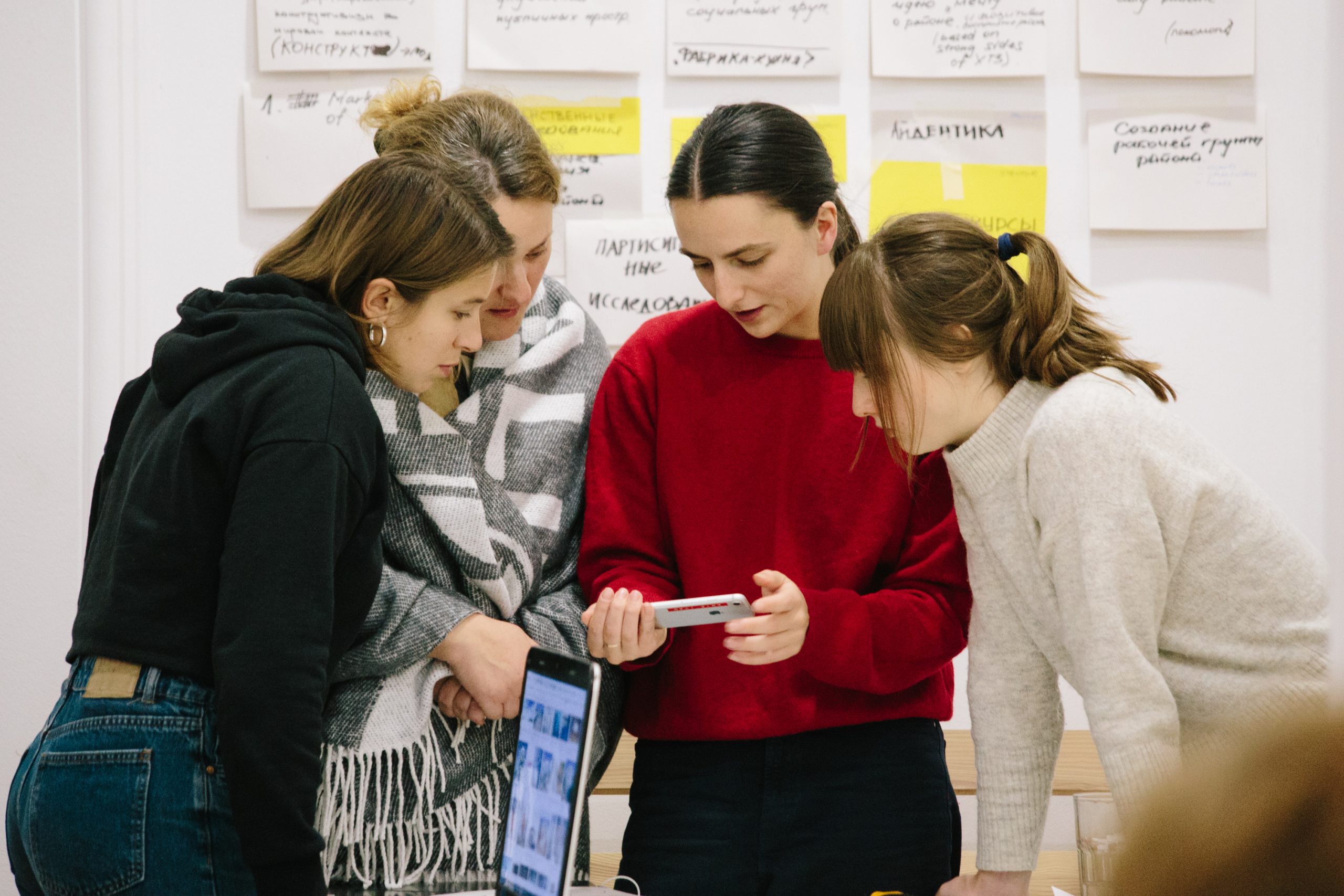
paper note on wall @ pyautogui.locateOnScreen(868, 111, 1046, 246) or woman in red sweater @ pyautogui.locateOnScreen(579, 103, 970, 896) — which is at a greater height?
paper note on wall @ pyautogui.locateOnScreen(868, 111, 1046, 246)

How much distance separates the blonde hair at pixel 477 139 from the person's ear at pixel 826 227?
0.31 metres

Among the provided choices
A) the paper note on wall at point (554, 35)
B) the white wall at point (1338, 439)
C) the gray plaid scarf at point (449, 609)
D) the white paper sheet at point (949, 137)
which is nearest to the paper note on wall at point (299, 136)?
the paper note on wall at point (554, 35)

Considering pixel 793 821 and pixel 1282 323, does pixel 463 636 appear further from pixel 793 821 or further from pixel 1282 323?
pixel 1282 323

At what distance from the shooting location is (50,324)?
71.8 inches

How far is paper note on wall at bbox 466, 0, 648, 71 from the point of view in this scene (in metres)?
1.81

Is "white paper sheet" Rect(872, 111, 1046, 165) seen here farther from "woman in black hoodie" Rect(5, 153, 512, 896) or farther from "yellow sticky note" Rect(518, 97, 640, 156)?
"woman in black hoodie" Rect(5, 153, 512, 896)

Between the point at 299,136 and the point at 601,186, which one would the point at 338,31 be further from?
the point at 601,186

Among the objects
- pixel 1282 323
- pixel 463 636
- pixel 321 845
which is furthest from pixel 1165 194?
Result: pixel 321 845

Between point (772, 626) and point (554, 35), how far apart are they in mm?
1107

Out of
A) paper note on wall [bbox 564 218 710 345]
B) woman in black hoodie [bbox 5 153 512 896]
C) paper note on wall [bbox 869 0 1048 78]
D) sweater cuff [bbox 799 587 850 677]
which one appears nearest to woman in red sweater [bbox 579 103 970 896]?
sweater cuff [bbox 799 587 850 677]

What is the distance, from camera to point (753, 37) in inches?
71.9

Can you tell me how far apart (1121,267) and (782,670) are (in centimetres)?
101

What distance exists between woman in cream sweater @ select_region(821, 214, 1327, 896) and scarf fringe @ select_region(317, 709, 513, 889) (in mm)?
481

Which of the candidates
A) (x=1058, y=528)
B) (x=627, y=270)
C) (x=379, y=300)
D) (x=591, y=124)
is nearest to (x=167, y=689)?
(x=379, y=300)
